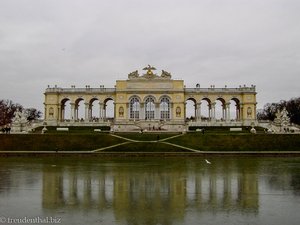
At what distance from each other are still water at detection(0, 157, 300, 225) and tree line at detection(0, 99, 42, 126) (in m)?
66.3

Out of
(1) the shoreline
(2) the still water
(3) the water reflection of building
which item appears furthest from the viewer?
(1) the shoreline

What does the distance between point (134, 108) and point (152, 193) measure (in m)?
69.5

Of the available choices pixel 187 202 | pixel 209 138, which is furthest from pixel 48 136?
pixel 187 202

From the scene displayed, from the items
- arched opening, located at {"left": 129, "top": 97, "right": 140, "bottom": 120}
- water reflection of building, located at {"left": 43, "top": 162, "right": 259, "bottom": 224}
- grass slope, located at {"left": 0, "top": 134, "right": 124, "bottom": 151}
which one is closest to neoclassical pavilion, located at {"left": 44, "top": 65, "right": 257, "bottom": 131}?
arched opening, located at {"left": 129, "top": 97, "right": 140, "bottom": 120}

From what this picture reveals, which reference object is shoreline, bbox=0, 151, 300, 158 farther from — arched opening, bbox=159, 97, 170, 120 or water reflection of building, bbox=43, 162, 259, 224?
arched opening, bbox=159, 97, 170, 120

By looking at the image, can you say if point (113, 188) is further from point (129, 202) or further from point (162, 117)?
A: point (162, 117)

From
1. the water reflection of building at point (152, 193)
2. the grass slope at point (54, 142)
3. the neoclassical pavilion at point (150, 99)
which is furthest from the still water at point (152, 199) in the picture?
the neoclassical pavilion at point (150, 99)

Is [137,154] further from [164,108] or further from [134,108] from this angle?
[164,108]

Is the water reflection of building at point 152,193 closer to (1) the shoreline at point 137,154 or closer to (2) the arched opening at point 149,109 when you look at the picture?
(1) the shoreline at point 137,154

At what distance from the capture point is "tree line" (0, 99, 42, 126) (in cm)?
9946

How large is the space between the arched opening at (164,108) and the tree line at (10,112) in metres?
28.0

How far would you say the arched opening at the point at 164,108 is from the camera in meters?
84.4

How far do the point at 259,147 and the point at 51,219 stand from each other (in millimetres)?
39593

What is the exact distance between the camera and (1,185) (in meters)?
17.6
